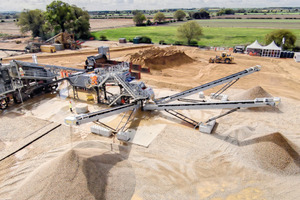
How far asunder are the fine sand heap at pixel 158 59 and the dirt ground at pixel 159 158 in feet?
54.1

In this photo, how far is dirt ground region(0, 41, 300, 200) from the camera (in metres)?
11.0

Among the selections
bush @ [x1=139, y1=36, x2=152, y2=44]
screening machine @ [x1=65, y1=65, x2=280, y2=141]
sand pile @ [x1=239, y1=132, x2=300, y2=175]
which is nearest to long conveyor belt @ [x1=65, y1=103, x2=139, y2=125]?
screening machine @ [x1=65, y1=65, x2=280, y2=141]

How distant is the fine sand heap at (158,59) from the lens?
119 feet

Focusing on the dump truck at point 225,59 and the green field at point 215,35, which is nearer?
the dump truck at point 225,59

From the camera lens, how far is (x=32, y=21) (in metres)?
69.1

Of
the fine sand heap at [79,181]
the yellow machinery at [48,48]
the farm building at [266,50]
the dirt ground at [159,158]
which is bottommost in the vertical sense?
the dirt ground at [159,158]

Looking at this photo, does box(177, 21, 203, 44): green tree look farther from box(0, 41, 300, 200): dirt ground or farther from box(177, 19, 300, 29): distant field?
box(177, 19, 300, 29): distant field

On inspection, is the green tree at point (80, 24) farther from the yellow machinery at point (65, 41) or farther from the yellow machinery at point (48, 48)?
the yellow machinery at point (48, 48)

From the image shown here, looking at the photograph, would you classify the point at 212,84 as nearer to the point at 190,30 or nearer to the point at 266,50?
the point at 266,50

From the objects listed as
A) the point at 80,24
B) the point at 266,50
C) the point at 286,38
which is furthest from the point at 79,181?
the point at 80,24

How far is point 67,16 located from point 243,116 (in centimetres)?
6198

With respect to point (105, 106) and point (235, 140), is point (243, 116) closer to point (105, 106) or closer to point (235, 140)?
point (235, 140)

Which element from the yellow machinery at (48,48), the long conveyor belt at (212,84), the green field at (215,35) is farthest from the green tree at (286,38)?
the yellow machinery at (48,48)

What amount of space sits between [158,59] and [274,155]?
2727cm
